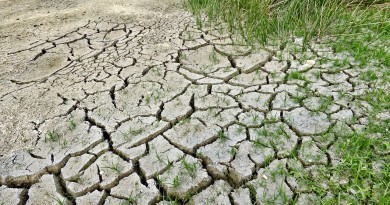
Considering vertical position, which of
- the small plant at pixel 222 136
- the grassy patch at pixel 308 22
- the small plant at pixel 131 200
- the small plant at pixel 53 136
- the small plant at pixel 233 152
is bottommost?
the small plant at pixel 131 200

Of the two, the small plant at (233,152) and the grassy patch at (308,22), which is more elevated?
the grassy patch at (308,22)

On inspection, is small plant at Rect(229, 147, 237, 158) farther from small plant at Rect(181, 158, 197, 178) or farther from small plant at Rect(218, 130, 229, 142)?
small plant at Rect(181, 158, 197, 178)

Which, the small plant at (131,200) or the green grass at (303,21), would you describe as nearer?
the small plant at (131,200)

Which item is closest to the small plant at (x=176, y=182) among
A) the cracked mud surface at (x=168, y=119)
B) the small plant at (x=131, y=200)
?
the cracked mud surface at (x=168, y=119)

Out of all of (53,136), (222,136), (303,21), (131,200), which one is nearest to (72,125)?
(53,136)

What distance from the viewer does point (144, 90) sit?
2646 mm

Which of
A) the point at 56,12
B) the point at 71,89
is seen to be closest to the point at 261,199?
the point at 71,89

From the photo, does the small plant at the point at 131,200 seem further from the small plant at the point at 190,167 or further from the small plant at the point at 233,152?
the small plant at the point at 233,152

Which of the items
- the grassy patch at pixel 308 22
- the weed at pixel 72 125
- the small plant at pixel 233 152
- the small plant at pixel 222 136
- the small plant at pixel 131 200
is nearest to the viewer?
the small plant at pixel 131 200

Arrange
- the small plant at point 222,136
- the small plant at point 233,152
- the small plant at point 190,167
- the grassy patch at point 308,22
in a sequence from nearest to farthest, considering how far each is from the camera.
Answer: the small plant at point 190,167
the small plant at point 233,152
the small plant at point 222,136
the grassy patch at point 308,22

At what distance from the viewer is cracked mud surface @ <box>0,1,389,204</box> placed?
188cm

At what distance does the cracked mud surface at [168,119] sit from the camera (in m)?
1.88

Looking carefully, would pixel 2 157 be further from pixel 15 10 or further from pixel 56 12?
pixel 15 10

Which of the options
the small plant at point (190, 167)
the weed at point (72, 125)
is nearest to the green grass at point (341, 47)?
the small plant at point (190, 167)
